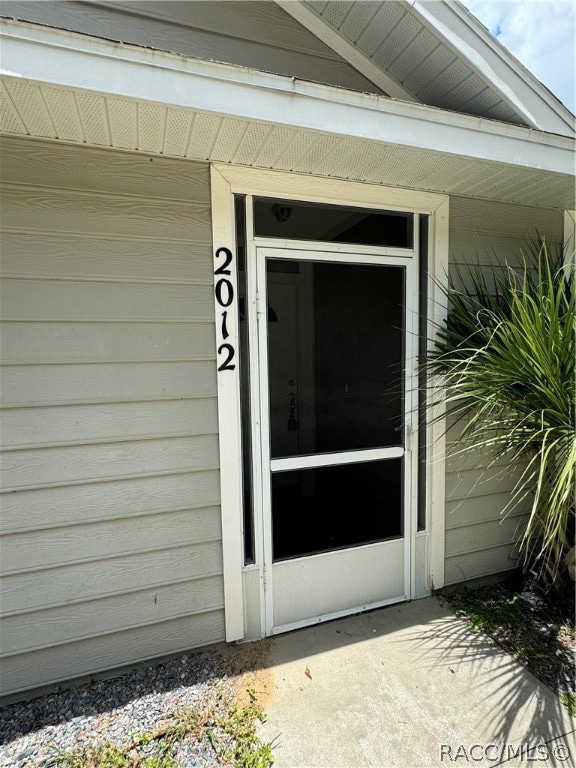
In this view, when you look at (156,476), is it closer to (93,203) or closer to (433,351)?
(93,203)

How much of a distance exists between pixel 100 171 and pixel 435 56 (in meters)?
1.63

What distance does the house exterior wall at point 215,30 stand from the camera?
5.75 ft

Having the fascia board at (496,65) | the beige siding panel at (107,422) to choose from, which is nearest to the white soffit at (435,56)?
the fascia board at (496,65)

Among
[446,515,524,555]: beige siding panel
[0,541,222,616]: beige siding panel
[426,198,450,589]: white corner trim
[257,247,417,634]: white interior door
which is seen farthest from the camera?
[446,515,524,555]: beige siding panel

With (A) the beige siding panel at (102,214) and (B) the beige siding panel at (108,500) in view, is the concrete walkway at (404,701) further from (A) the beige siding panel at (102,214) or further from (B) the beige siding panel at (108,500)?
(A) the beige siding panel at (102,214)

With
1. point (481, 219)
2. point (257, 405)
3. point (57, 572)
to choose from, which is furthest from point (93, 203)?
point (481, 219)

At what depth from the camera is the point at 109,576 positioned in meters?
1.84

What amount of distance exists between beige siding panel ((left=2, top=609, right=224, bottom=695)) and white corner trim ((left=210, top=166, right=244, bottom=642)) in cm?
11

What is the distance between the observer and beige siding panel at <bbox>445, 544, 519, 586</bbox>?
2500 millimetres

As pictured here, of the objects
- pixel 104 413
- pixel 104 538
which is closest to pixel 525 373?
pixel 104 413

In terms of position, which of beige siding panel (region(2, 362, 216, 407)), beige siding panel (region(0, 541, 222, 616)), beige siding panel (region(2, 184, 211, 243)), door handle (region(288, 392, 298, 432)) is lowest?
beige siding panel (region(0, 541, 222, 616))

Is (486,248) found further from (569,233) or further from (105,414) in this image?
(105,414)

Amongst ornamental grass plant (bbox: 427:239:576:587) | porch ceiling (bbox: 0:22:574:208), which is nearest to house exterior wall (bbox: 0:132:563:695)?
porch ceiling (bbox: 0:22:574:208)

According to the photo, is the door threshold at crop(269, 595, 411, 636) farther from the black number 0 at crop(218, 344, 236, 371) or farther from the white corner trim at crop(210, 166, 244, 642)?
the black number 0 at crop(218, 344, 236, 371)
